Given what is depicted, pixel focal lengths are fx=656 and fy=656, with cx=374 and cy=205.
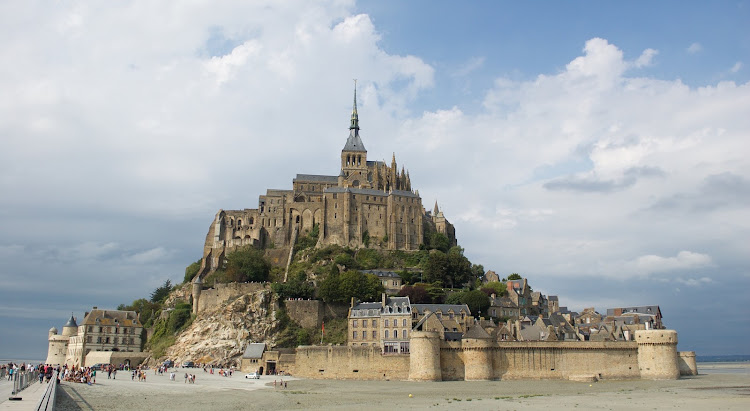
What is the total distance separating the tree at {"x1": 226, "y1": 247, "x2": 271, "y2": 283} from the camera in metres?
78.1

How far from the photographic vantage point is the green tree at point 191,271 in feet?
286

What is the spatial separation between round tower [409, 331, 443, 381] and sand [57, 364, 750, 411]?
197cm

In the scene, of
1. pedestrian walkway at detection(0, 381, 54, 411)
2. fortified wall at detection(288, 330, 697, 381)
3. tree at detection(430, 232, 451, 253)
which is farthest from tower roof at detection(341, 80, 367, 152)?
pedestrian walkway at detection(0, 381, 54, 411)

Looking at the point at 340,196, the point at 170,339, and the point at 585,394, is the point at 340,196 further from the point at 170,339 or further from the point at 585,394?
the point at 585,394

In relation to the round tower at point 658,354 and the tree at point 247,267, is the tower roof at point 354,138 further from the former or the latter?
the round tower at point 658,354

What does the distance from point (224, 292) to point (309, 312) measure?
11.0 metres

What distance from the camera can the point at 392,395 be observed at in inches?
1642

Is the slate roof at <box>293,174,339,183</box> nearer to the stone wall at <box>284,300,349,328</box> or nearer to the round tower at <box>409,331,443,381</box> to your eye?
the stone wall at <box>284,300,349,328</box>

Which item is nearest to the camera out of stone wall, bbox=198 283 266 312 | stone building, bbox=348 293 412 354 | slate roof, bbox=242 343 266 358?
stone building, bbox=348 293 412 354

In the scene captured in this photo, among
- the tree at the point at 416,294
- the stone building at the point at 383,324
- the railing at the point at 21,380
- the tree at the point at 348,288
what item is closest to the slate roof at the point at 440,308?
the stone building at the point at 383,324

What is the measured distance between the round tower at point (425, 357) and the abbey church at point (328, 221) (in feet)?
121

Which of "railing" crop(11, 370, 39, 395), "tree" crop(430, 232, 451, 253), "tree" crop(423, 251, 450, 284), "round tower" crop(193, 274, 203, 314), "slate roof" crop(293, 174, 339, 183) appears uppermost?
"slate roof" crop(293, 174, 339, 183)

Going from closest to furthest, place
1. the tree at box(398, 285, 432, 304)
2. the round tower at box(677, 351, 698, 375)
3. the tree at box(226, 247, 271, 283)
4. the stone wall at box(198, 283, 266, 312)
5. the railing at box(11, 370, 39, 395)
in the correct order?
the railing at box(11, 370, 39, 395) → the round tower at box(677, 351, 698, 375) → the tree at box(398, 285, 432, 304) → the stone wall at box(198, 283, 266, 312) → the tree at box(226, 247, 271, 283)

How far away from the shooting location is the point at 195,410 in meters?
33.2
